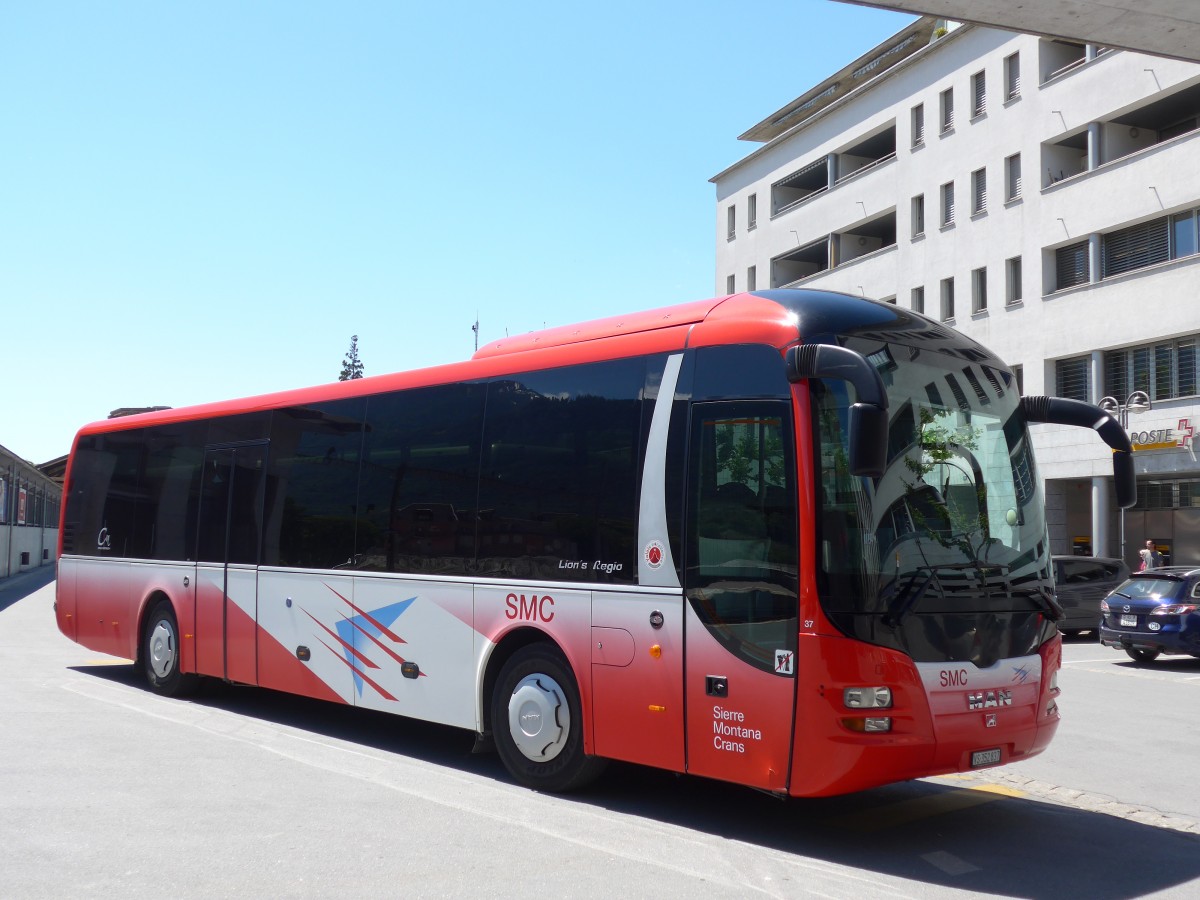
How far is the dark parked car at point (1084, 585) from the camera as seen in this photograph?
24.7 meters

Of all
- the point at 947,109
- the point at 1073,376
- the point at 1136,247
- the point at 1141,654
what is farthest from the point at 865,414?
the point at 947,109

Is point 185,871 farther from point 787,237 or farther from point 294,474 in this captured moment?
point 787,237

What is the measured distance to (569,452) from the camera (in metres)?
8.72

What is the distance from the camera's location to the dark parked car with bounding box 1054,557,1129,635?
24.7 m

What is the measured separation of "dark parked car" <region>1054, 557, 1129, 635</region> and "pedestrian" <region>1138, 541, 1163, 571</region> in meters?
3.78

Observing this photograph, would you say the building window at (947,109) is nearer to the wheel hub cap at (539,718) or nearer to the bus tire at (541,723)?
the bus tire at (541,723)

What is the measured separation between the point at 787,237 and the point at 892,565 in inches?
1695

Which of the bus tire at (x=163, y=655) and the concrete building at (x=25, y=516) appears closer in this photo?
the bus tire at (x=163, y=655)

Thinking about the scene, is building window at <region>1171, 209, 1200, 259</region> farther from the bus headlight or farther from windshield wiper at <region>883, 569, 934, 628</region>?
the bus headlight

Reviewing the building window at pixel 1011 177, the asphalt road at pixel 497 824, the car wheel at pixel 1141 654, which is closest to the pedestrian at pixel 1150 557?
the car wheel at pixel 1141 654

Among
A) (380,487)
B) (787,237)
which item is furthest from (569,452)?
(787,237)

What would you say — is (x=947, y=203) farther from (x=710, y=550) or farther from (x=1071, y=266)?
(x=710, y=550)

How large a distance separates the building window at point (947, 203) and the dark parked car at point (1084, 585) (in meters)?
17.2

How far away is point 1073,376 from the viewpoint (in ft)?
115
